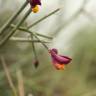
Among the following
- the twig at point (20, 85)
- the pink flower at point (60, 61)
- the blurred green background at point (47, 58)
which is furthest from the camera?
the blurred green background at point (47, 58)

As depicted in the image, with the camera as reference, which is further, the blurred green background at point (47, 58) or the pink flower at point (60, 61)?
the blurred green background at point (47, 58)

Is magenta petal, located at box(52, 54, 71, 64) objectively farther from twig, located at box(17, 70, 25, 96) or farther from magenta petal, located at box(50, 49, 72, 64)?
twig, located at box(17, 70, 25, 96)

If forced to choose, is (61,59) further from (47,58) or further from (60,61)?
(47,58)

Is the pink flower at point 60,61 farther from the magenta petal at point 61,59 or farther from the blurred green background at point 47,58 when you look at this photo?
the blurred green background at point 47,58

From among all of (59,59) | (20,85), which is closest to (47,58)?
(20,85)

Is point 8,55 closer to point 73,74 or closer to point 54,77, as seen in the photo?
point 54,77

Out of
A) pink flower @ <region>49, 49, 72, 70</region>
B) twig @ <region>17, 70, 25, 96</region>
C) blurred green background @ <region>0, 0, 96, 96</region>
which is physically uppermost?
blurred green background @ <region>0, 0, 96, 96</region>

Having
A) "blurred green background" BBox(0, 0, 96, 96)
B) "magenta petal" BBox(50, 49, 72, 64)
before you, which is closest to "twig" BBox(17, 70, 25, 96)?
"blurred green background" BBox(0, 0, 96, 96)

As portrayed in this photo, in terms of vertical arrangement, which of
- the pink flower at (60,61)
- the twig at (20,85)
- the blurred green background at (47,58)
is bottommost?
the pink flower at (60,61)

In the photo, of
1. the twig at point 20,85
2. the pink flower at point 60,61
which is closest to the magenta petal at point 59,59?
the pink flower at point 60,61

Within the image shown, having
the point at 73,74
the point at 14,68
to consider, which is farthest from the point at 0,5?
the point at 73,74

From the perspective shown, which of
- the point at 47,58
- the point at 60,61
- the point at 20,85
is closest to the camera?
the point at 60,61
